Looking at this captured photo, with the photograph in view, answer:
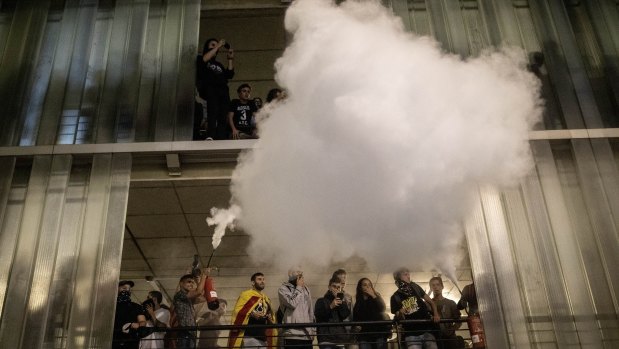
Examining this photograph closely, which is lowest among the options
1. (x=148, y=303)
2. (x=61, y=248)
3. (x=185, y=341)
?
(x=185, y=341)

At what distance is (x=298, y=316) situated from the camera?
21.3ft

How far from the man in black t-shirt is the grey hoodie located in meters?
2.00

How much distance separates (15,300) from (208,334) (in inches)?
83.3

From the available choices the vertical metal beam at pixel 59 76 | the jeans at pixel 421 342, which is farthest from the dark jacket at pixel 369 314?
the vertical metal beam at pixel 59 76

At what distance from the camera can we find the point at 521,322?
6281 mm

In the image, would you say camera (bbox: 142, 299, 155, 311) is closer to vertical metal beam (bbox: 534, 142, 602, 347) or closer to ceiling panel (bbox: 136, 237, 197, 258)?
ceiling panel (bbox: 136, 237, 197, 258)

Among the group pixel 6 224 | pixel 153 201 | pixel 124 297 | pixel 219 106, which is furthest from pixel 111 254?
pixel 219 106

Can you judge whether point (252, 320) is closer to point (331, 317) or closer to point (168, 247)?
point (331, 317)

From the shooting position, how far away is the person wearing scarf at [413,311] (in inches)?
247

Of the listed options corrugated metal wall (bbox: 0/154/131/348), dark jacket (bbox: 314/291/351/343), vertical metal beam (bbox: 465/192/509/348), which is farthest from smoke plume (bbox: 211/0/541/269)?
corrugated metal wall (bbox: 0/154/131/348)

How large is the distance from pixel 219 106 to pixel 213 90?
0.20 m

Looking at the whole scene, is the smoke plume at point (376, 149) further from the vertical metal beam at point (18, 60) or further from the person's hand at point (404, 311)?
the vertical metal beam at point (18, 60)

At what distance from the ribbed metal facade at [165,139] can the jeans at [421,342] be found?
1.77 feet

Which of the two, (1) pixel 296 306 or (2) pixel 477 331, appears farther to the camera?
(1) pixel 296 306
